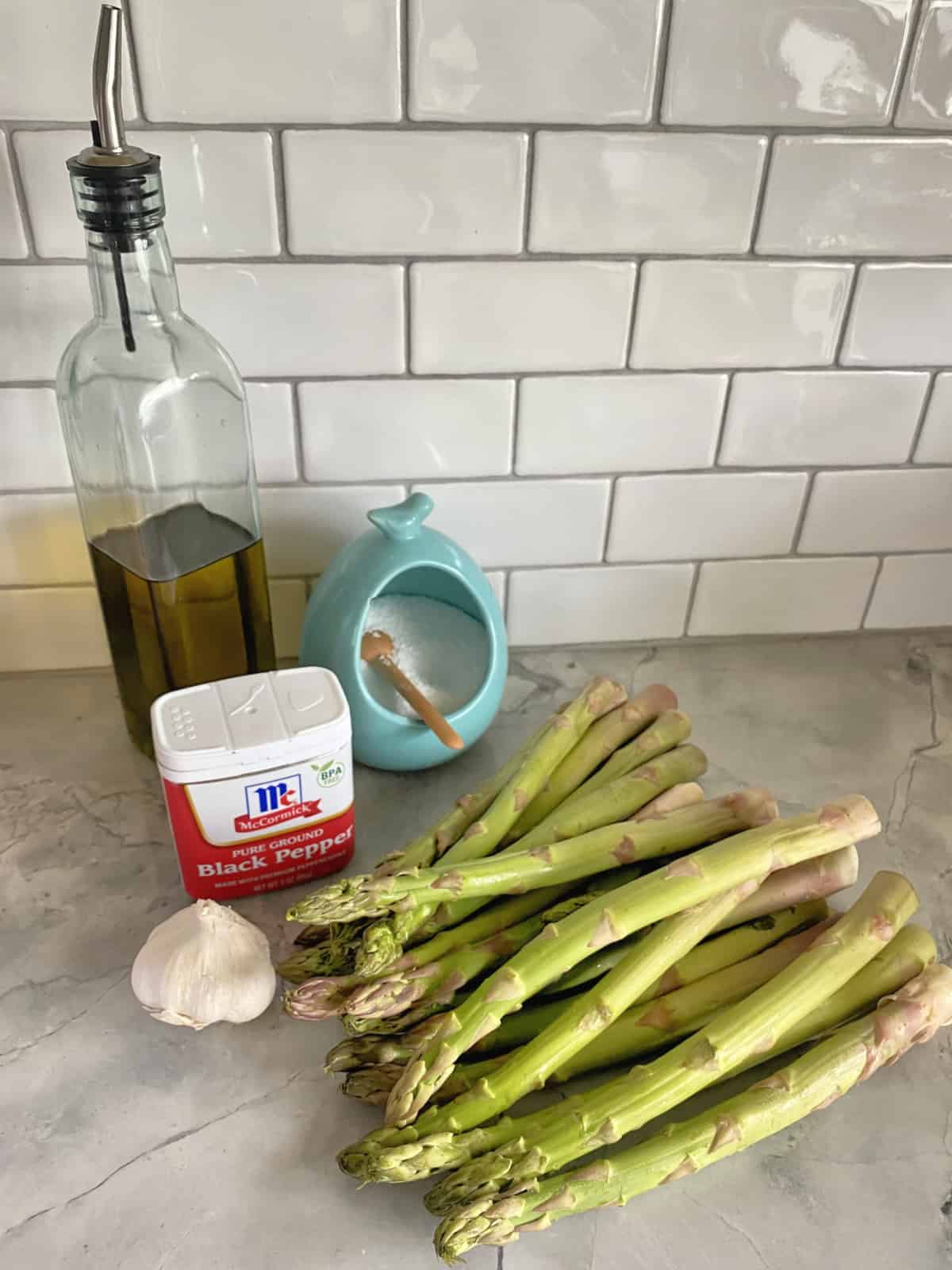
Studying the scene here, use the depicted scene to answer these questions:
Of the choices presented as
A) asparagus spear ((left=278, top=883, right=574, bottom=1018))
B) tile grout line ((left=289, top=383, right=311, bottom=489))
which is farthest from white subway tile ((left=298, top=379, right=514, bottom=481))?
asparagus spear ((left=278, top=883, right=574, bottom=1018))

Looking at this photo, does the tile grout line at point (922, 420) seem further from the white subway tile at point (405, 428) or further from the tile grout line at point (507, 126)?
the white subway tile at point (405, 428)

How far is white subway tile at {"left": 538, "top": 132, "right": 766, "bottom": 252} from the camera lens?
671 millimetres

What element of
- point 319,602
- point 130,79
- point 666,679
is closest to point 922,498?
point 666,679

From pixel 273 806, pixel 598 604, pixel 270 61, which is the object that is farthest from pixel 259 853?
pixel 270 61

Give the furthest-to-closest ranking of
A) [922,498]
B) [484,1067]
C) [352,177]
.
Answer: [922,498] → [352,177] → [484,1067]

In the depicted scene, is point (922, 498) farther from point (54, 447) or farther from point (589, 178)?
point (54, 447)

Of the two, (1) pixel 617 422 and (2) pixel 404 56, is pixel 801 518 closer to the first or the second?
(1) pixel 617 422

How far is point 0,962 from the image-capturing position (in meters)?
0.62

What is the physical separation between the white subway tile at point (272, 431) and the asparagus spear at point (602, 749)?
0.90 feet

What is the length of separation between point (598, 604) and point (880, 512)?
9.0 inches

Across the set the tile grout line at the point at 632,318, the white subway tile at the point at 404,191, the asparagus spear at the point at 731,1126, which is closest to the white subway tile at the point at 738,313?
the tile grout line at the point at 632,318

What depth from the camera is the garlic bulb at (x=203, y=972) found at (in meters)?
0.57

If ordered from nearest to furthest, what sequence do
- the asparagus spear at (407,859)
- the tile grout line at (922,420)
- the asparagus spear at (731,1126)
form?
1. the asparagus spear at (731,1126)
2. the asparagus spear at (407,859)
3. the tile grout line at (922,420)

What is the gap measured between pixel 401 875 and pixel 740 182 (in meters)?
0.48
